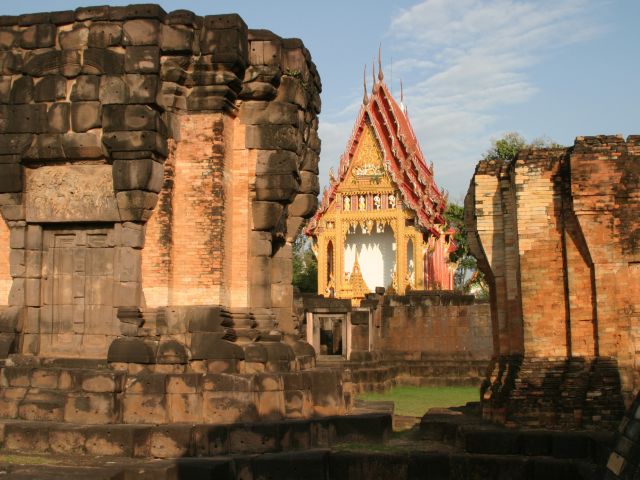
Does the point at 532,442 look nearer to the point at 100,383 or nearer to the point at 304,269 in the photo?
the point at 100,383

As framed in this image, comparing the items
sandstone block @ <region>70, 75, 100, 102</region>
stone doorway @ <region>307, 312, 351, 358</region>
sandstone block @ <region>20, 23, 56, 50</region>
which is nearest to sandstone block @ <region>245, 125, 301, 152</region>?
sandstone block @ <region>70, 75, 100, 102</region>

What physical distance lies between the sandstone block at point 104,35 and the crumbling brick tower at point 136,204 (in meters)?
0.02

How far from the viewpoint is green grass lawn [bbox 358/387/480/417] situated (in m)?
18.2

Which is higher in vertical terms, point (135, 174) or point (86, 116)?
point (86, 116)

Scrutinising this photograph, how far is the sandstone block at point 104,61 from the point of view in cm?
1048

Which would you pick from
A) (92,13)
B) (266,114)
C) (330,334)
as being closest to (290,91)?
(266,114)

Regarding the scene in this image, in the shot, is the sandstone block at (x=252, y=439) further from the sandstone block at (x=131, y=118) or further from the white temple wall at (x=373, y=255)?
the white temple wall at (x=373, y=255)

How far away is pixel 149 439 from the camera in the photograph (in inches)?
364

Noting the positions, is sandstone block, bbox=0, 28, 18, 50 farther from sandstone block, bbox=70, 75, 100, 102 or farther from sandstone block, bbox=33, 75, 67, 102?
sandstone block, bbox=70, 75, 100, 102

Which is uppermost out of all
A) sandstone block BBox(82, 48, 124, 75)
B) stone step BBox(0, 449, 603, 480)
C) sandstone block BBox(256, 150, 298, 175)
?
sandstone block BBox(82, 48, 124, 75)

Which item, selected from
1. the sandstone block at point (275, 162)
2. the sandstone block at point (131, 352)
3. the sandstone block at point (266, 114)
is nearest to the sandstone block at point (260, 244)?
the sandstone block at point (275, 162)

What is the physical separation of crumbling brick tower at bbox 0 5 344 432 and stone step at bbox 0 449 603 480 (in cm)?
86

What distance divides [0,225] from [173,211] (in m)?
2.54

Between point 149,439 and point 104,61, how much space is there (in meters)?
4.63
